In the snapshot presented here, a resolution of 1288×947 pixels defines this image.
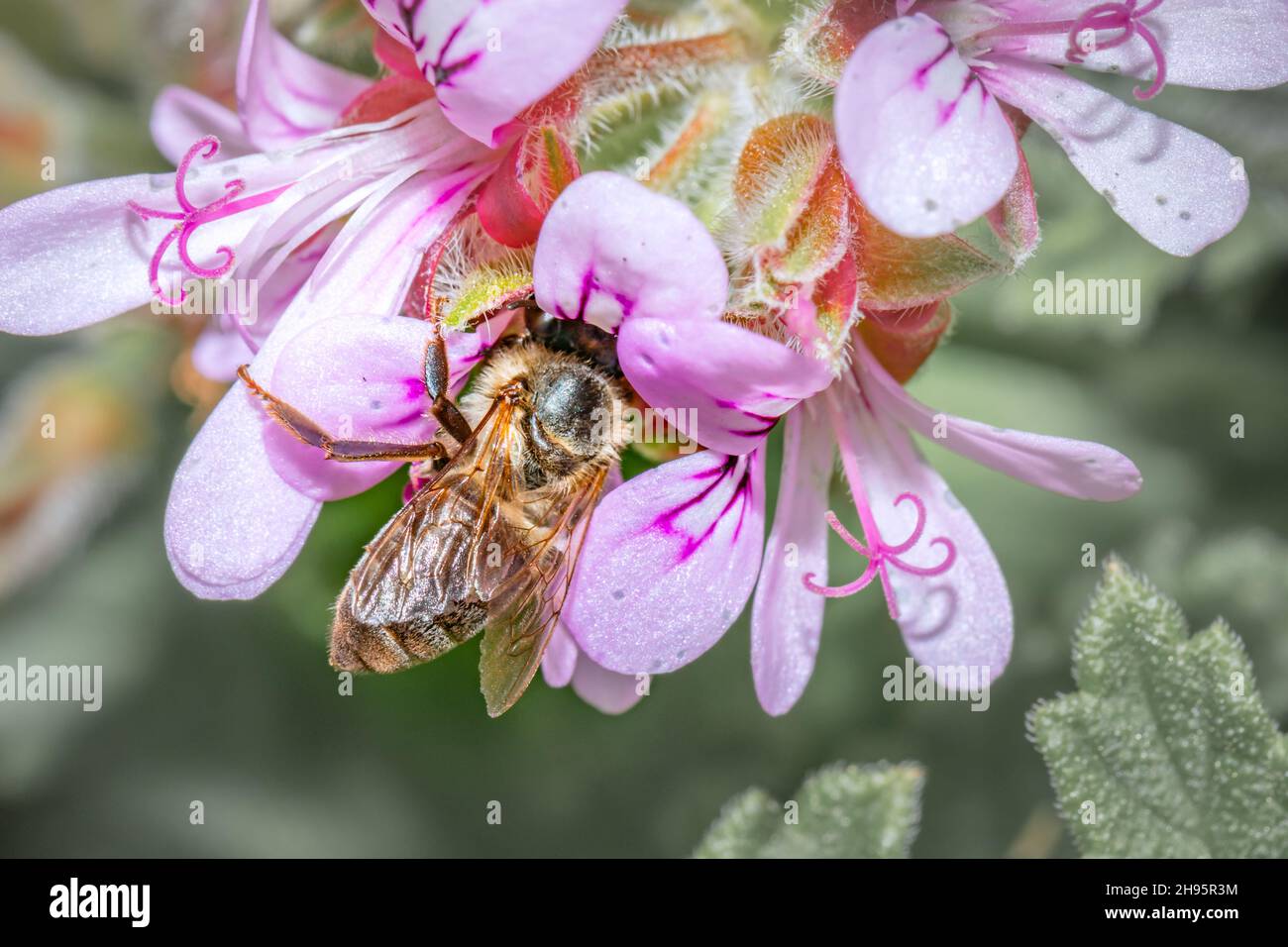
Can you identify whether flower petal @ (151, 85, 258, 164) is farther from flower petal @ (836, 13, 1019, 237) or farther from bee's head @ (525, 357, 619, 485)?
flower petal @ (836, 13, 1019, 237)

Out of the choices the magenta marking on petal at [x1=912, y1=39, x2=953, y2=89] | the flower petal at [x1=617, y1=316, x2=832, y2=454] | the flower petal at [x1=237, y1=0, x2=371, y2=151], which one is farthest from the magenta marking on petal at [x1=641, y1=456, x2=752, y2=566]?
the flower petal at [x1=237, y1=0, x2=371, y2=151]

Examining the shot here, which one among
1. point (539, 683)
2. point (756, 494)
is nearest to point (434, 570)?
point (756, 494)

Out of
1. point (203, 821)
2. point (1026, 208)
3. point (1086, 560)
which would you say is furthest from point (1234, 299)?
point (203, 821)

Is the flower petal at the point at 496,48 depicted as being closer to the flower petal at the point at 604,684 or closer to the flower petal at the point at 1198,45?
the flower petal at the point at 1198,45

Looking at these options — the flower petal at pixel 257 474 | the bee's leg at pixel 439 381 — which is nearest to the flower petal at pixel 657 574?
the bee's leg at pixel 439 381

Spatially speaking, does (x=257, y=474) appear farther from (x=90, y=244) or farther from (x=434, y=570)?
(x=90, y=244)

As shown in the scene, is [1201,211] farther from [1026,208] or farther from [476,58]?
[476,58]
